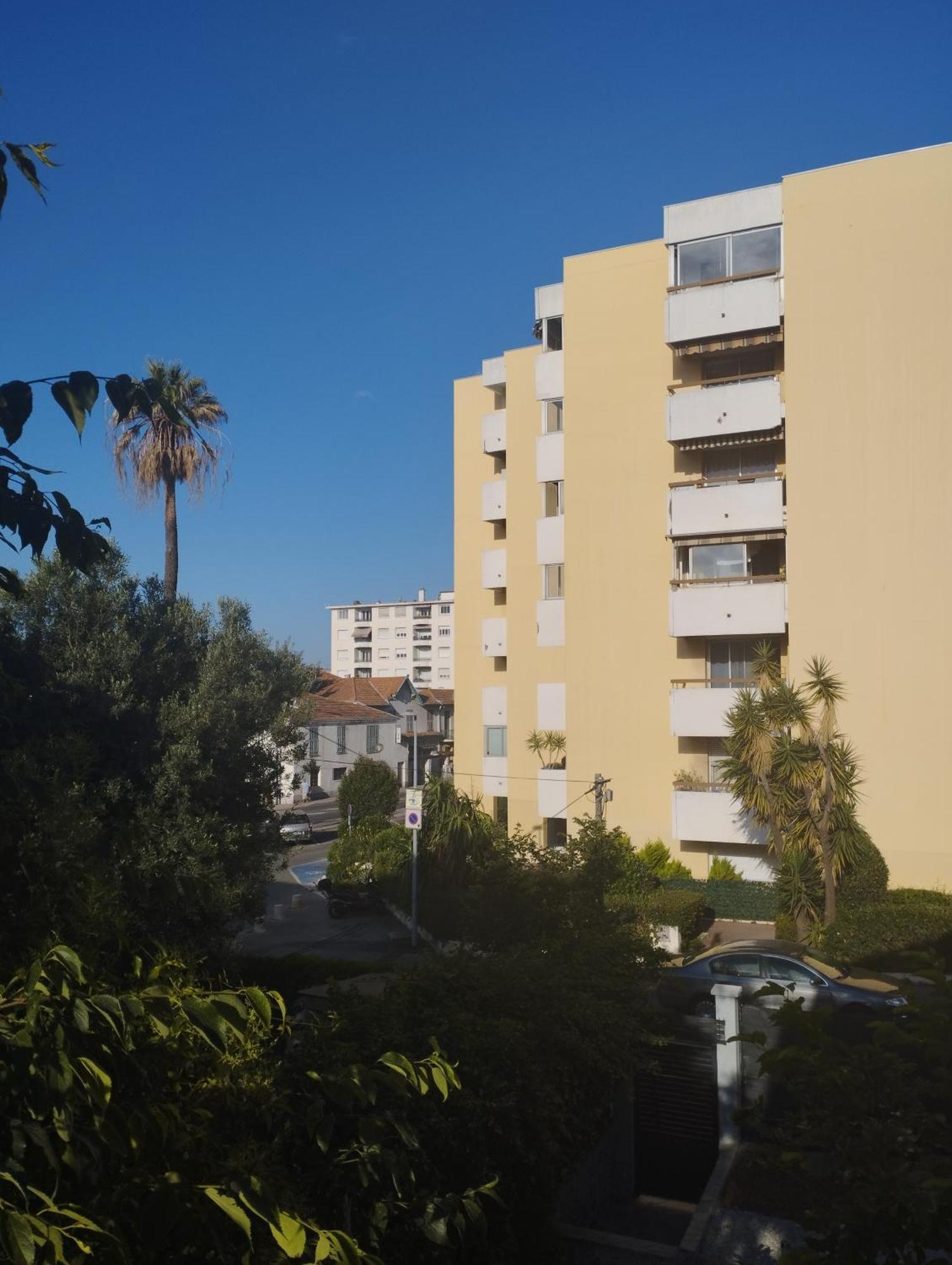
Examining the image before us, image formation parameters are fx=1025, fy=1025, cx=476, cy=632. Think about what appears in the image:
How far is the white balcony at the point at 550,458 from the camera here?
1146 inches

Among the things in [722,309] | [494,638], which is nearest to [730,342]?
[722,309]

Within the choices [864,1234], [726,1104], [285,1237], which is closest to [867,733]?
[726,1104]

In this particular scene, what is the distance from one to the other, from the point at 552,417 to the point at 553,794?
1085 cm

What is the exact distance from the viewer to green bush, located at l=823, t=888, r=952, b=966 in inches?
709

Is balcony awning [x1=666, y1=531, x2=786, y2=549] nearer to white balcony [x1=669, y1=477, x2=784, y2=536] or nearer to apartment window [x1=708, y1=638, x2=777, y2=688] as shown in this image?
white balcony [x1=669, y1=477, x2=784, y2=536]

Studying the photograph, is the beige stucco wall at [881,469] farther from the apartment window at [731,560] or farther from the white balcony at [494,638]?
the white balcony at [494,638]

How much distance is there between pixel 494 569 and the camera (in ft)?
103

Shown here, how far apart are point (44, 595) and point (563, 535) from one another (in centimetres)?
1744

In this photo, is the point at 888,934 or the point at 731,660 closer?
the point at 888,934

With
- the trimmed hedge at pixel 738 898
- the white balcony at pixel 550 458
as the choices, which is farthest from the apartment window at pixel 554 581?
the trimmed hedge at pixel 738 898

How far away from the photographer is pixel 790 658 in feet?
79.9

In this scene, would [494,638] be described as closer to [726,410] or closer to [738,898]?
[726,410]

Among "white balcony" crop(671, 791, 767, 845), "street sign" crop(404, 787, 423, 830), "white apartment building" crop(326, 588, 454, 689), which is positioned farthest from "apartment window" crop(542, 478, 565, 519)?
"white apartment building" crop(326, 588, 454, 689)

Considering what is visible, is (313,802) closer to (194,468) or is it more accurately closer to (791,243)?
(194,468)
